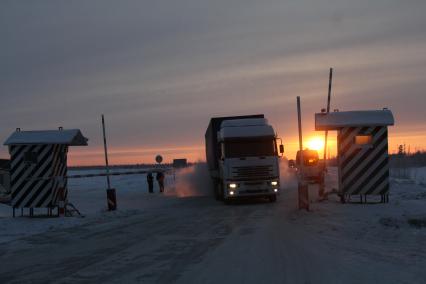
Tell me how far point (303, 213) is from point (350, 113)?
21.0 ft

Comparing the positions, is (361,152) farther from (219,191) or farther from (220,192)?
(219,191)

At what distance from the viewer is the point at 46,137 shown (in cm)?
2166

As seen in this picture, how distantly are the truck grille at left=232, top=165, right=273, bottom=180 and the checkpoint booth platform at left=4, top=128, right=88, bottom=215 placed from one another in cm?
816

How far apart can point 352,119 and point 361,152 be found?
56.1 inches

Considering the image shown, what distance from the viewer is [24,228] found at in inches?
692

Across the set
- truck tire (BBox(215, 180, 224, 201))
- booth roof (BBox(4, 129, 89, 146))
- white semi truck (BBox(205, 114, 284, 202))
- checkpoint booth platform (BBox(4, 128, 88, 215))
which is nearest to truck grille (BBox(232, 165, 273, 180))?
white semi truck (BBox(205, 114, 284, 202))

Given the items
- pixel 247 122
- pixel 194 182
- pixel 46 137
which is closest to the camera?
pixel 46 137

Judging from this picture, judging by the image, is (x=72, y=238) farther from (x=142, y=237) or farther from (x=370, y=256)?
(x=370, y=256)

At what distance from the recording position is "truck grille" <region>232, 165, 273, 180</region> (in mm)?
26719

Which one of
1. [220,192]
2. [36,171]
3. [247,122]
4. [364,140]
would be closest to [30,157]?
[36,171]

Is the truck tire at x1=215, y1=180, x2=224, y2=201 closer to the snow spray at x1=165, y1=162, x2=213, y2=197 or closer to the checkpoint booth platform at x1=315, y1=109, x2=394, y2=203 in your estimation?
the checkpoint booth platform at x1=315, y1=109, x2=394, y2=203

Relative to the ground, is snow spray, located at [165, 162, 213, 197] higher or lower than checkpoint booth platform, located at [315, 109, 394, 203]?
lower

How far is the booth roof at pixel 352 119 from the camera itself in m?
24.0

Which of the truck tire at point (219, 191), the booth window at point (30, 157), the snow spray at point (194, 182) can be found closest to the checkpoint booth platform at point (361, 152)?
the truck tire at point (219, 191)
